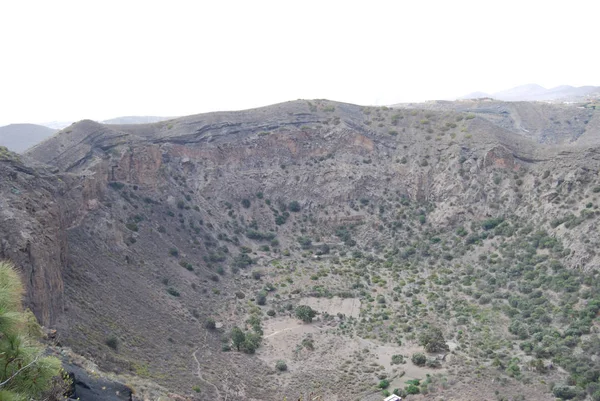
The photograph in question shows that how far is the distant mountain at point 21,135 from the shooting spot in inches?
4508

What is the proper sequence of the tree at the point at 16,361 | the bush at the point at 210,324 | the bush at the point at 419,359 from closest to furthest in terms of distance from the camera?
the tree at the point at 16,361 → the bush at the point at 419,359 → the bush at the point at 210,324

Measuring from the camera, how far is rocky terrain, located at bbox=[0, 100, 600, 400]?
82.6ft

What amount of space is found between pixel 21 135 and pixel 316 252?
110381 millimetres

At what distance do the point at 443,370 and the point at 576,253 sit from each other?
14538mm

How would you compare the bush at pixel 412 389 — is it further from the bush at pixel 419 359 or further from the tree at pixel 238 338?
the tree at pixel 238 338

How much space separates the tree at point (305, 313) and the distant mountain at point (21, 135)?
10222cm

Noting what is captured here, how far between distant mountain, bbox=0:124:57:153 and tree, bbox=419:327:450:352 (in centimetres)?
11153

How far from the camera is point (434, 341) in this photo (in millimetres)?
29422

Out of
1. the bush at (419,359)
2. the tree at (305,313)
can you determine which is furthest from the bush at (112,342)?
the bush at (419,359)

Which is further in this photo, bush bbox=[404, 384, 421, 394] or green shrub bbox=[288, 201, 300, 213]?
green shrub bbox=[288, 201, 300, 213]

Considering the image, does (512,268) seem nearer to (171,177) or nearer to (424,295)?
(424,295)

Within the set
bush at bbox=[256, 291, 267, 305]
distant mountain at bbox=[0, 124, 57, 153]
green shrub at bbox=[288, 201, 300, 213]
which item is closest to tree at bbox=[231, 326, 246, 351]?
bush at bbox=[256, 291, 267, 305]

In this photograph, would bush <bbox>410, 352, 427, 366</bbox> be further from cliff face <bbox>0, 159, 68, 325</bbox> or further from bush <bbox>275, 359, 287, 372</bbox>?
cliff face <bbox>0, 159, 68, 325</bbox>

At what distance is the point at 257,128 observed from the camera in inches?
2213
